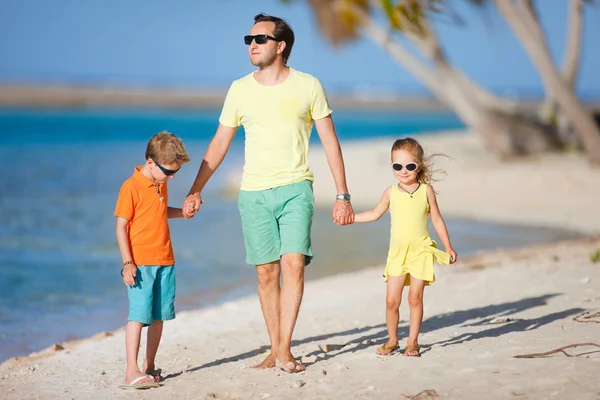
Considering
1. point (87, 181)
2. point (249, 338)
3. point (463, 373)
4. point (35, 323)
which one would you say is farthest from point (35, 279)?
point (87, 181)

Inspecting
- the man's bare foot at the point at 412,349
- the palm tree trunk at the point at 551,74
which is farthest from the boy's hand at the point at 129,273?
the palm tree trunk at the point at 551,74

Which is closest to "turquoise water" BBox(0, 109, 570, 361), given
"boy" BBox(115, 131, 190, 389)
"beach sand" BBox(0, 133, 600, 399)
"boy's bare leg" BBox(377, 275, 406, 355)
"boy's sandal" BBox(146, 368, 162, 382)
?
"beach sand" BBox(0, 133, 600, 399)

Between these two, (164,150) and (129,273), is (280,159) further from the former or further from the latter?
(129,273)

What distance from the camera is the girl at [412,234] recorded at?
505 centimetres

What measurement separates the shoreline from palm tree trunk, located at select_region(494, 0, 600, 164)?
814 cm

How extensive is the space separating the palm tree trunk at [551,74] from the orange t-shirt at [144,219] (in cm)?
1192

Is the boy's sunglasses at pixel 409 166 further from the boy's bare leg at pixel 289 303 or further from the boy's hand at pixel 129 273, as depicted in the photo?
the boy's hand at pixel 129 273

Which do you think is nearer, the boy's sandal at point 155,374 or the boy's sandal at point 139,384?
the boy's sandal at point 139,384

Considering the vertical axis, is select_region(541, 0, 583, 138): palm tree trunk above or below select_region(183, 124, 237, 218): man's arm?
above

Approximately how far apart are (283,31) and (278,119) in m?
0.51

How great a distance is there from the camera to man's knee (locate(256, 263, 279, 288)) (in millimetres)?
5008

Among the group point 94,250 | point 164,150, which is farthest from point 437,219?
point 94,250

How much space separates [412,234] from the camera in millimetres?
5070

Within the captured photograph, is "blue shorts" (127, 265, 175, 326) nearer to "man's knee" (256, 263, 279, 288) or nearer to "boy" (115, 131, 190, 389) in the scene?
"boy" (115, 131, 190, 389)
